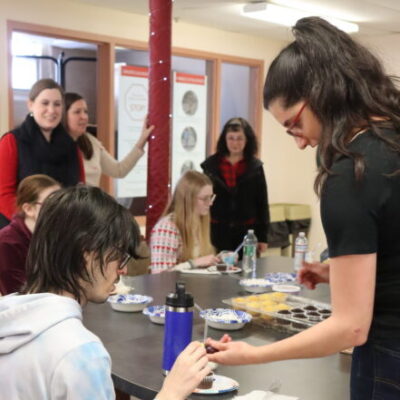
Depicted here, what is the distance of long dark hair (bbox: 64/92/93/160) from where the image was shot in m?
3.75

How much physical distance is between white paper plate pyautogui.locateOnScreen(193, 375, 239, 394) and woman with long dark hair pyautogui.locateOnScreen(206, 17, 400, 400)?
0.99 ft

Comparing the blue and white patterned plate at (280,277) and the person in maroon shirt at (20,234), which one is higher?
the person in maroon shirt at (20,234)

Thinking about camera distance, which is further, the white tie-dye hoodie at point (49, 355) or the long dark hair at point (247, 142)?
the long dark hair at point (247, 142)

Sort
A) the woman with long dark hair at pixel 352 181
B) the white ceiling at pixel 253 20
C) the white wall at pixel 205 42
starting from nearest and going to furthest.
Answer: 1. the woman with long dark hair at pixel 352 181
2. the white wall at pixel 205 42
3. the white ceiling at pixel 253 20

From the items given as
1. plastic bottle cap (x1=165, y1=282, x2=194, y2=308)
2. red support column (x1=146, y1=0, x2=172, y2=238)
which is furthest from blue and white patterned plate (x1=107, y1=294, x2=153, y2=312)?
red support column (x1=146, y1=0, x2=172, y2=238)

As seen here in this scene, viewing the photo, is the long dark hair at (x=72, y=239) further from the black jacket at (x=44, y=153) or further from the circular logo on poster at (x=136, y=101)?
the circular logo on poster at (x=136, y=101)

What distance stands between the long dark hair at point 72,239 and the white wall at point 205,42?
137 inches

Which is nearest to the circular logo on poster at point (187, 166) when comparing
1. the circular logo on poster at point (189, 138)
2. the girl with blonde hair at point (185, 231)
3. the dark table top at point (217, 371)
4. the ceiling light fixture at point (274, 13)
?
the circular logo on poster at point (189, 138)

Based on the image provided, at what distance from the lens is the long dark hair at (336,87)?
121cm

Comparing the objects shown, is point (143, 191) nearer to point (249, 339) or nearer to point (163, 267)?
point (163, 267)

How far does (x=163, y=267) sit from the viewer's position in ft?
10.4

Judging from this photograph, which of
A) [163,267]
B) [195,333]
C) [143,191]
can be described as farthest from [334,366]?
[143,191]

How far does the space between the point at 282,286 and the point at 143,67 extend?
11.0 ft

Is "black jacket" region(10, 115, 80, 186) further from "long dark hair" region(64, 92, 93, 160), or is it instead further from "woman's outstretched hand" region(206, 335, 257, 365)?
"woman's outstretched hand" region(206, 335, 257, 365)
